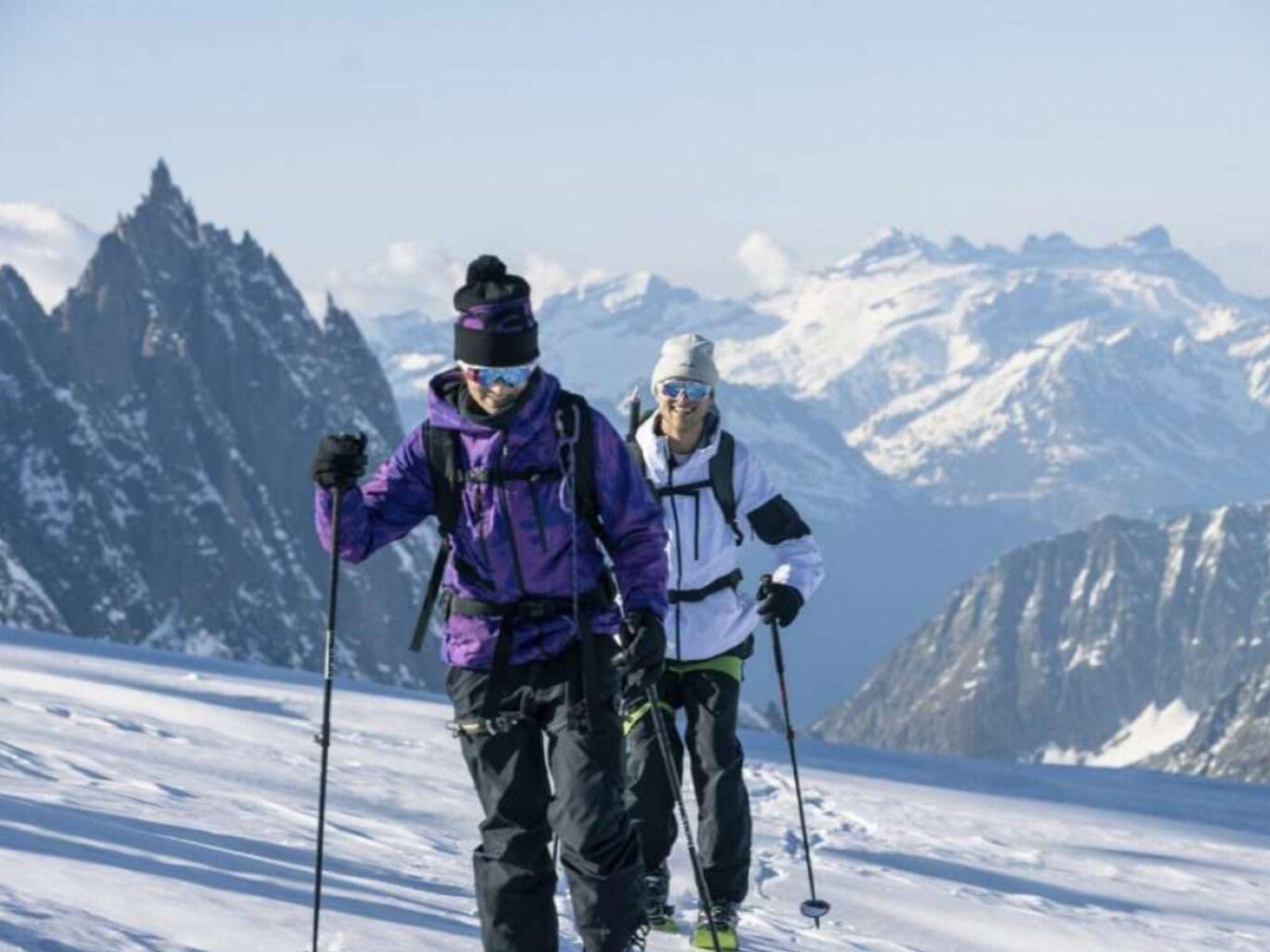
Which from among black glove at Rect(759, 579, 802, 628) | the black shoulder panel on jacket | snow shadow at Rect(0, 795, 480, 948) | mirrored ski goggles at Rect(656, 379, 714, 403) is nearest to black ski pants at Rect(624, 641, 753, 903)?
black glove at Rect(759, 579, 802, 628)

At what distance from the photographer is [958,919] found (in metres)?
12.3

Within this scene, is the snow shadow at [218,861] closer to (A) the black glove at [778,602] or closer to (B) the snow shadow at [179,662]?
(A) the black glove at [778,602]

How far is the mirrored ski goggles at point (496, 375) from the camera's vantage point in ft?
24.5

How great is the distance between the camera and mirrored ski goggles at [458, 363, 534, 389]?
7457mm

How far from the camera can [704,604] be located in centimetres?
1020

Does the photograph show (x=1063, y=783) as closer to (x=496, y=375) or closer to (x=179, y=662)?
(x=179, y=662)

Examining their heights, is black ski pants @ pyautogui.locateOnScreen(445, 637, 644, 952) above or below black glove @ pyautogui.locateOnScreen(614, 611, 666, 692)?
below

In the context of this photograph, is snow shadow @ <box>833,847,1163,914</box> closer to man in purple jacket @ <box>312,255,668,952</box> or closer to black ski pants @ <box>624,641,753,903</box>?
black ski pants @ <box>624,641,753,903</box>

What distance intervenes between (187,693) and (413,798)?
7.19 metres

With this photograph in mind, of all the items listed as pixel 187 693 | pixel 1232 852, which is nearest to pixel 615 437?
pixel 1232 852

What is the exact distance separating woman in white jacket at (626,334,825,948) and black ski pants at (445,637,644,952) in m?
2.45

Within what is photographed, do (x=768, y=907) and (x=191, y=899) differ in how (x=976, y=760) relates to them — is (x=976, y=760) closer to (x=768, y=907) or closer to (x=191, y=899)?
(x=768, y=907)

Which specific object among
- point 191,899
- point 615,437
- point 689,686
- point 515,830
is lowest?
point 191,899

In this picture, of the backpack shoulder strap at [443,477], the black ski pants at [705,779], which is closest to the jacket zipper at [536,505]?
the backpack shoulder strap at [443,477]
